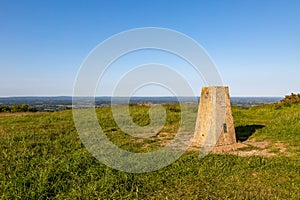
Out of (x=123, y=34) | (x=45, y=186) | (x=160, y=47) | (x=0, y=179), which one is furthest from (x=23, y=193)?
(x=160, y=47)

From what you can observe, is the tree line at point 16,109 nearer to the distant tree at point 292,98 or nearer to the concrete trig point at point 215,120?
the concrete trig point at point 215,120

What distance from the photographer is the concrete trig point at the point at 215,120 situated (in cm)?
750

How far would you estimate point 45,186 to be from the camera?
421cm

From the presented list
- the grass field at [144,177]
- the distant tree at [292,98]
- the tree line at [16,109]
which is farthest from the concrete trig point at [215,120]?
the distant tree at [292,98]

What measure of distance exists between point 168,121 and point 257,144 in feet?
18.2

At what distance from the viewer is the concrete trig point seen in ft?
24.6

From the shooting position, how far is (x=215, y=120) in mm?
7578

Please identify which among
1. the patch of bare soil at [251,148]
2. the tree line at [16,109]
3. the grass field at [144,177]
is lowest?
the grass field at [144,177]

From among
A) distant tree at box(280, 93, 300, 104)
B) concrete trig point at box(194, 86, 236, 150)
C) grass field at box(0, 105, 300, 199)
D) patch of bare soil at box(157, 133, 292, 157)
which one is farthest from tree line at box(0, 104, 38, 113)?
distant tree at box(280, 93, 300, 104)

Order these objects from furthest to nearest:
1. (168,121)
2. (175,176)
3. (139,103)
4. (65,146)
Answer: (139,103) < (168,121) < (65,146) < (175,176)

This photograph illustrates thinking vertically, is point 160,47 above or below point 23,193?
above

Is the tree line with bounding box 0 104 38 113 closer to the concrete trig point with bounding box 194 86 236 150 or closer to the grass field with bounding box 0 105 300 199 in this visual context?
the grass field with bounding box 0 105 300 199

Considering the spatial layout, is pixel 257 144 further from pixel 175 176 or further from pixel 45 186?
pixel 45 186

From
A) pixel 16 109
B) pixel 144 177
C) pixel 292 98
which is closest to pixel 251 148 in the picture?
pixel 144 177
